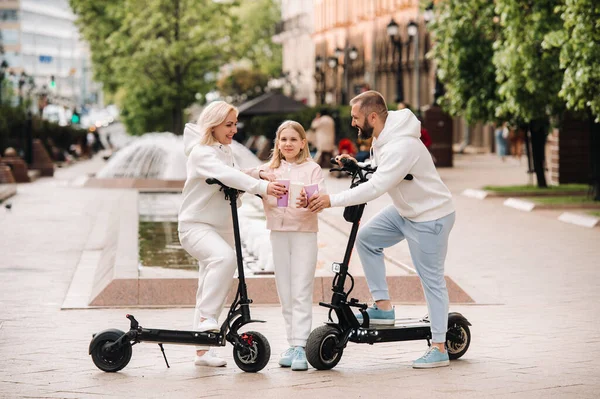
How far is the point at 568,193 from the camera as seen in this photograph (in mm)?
25922

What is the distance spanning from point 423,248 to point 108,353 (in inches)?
78.9

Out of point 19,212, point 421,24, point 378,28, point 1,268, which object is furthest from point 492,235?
point 378,28

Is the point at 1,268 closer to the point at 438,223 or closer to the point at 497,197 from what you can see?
the point at 438,223

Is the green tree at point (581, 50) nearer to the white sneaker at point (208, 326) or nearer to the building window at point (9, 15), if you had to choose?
the white sneaker at point (208, 326)

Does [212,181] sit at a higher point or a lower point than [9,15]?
lower

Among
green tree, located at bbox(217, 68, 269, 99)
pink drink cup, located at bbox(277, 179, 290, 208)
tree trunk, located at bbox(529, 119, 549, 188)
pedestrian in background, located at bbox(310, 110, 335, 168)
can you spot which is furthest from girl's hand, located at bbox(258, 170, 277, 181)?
green tree, located at bbox(217, 68, 269, 99)

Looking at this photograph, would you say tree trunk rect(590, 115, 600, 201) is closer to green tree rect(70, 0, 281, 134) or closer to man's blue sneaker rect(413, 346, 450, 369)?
man's blue sneaker rect(413, 346, 450, 369)

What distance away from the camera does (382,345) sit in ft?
31.0

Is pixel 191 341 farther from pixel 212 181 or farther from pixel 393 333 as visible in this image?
pixel 393 333

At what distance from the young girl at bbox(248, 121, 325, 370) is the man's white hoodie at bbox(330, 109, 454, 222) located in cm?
34

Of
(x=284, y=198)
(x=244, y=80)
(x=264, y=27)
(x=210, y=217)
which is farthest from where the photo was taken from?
(x=264, y=27)

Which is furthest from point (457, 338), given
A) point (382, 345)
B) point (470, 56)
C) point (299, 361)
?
point (470, 56)

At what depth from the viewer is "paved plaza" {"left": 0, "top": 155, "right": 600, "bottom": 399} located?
7824 mm

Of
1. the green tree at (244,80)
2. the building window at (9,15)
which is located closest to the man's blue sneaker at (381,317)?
the green tree at (244,80)
